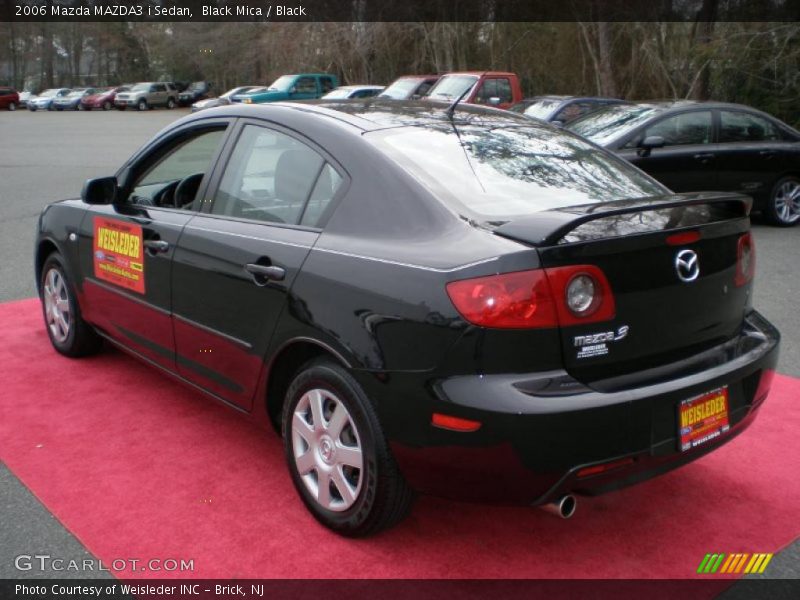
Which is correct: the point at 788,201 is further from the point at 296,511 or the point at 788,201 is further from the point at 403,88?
the point at 403,88

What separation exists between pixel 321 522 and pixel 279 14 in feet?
134

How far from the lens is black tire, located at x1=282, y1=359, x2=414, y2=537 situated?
9.76 ft

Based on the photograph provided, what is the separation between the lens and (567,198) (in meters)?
3.30

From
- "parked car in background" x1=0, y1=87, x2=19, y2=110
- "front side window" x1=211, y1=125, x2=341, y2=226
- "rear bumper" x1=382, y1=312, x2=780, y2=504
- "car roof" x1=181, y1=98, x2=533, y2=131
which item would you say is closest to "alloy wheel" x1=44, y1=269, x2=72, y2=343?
"car roof" x1=181, y1=98, x2=533, y2=131

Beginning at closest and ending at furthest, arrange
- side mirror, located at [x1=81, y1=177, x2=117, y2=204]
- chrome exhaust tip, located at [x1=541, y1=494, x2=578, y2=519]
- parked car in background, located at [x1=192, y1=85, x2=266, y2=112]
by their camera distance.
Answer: chrome exhaust tip, located at [x1=541, y1=494, x2=578, y2=519] < side mirror, located at [x1=81, y1=177, x2=117, y2=204] < parked car in background, located at [x1=192, y1=85, x2=266, y2=112]

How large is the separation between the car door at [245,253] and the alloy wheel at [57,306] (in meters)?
1.61

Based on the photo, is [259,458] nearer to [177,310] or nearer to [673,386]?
[177,310]

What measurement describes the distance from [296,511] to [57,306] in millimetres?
2704

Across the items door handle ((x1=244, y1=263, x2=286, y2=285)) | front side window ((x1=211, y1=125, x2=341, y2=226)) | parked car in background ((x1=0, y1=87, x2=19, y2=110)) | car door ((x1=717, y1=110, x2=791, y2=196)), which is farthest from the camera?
parked car in background ((x1=0, y1=87, x2=19, y2=110))

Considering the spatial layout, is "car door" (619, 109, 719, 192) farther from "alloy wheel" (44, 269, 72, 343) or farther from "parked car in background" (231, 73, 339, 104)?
"parked car in background" (231, 73, 339, 104)

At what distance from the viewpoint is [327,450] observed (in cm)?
322

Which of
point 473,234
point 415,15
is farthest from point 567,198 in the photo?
point 415,15

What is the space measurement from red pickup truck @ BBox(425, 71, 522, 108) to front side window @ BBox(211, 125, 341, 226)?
49.7 feet

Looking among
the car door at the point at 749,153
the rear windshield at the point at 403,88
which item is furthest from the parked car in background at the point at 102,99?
the car door at the point at 749,153
